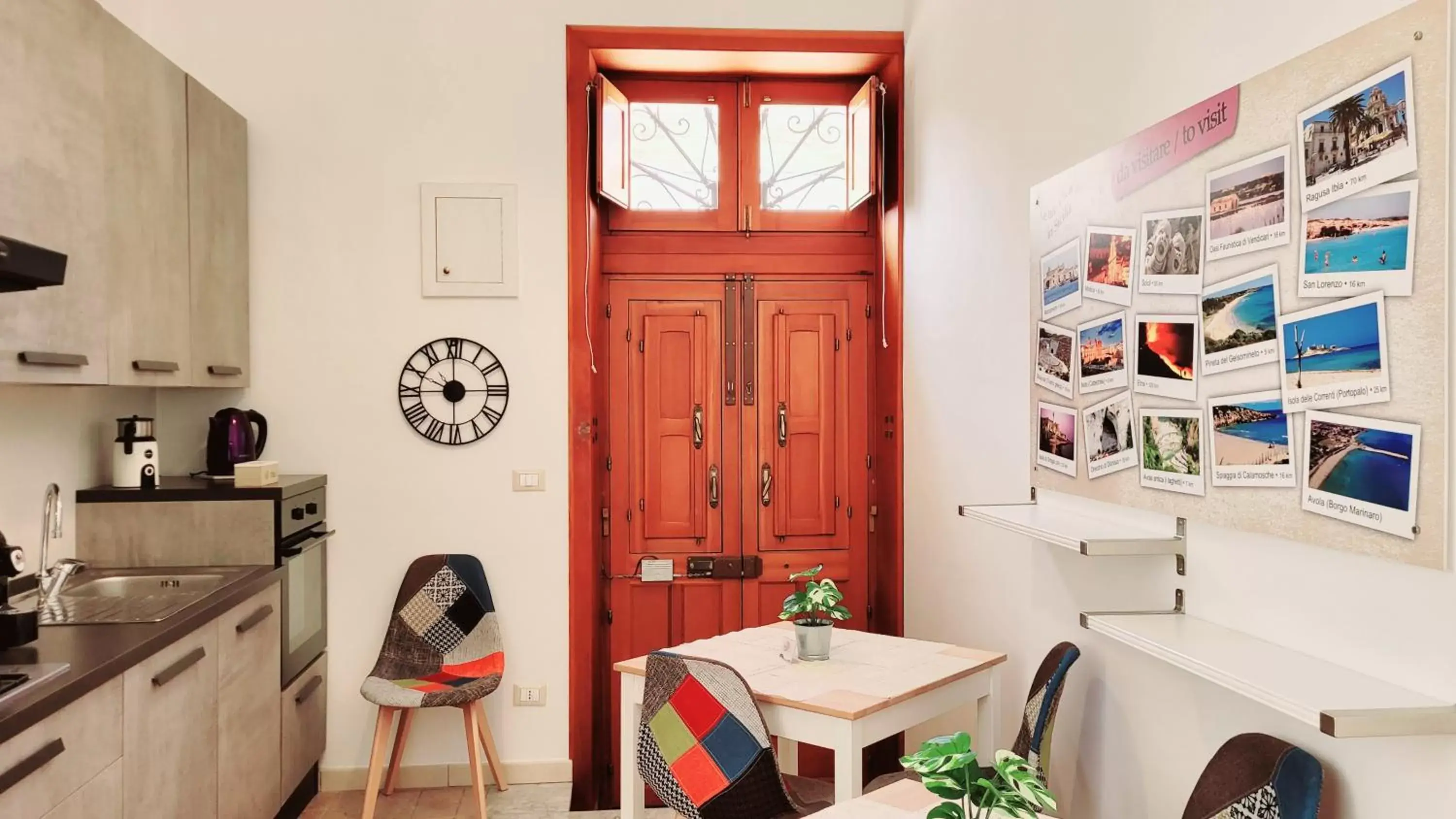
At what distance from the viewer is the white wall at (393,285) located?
371cm

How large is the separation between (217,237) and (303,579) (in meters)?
1.26

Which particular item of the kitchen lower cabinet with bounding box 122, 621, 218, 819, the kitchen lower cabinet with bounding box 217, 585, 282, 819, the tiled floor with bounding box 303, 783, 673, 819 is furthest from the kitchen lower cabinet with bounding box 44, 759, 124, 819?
the tiled floor with bounding box 303, 783, 673, 819

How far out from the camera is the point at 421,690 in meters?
3.26

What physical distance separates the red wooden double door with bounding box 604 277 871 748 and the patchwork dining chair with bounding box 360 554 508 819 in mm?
655

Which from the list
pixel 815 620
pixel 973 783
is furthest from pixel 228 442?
pixel 973 783

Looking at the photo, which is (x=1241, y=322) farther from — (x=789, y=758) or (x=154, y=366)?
(x=154, y=366)

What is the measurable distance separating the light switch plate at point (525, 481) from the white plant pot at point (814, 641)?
1.54 m

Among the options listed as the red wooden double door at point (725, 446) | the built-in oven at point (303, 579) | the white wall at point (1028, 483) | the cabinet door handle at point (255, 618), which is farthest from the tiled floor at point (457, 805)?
the white wall at point (1028, 483)

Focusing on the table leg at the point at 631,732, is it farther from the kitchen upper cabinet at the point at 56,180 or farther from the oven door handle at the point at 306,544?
the kitchen upper cabinet at the point at 56,180

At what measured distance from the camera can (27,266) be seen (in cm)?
182

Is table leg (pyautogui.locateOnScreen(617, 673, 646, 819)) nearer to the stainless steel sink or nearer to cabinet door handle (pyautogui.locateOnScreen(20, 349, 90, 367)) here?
the stainless steel sink

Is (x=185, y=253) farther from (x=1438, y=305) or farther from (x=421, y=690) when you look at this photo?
(x=1438, y=305)

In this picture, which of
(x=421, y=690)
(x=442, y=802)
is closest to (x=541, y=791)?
(x=442, y=802)

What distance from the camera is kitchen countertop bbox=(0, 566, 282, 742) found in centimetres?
178
